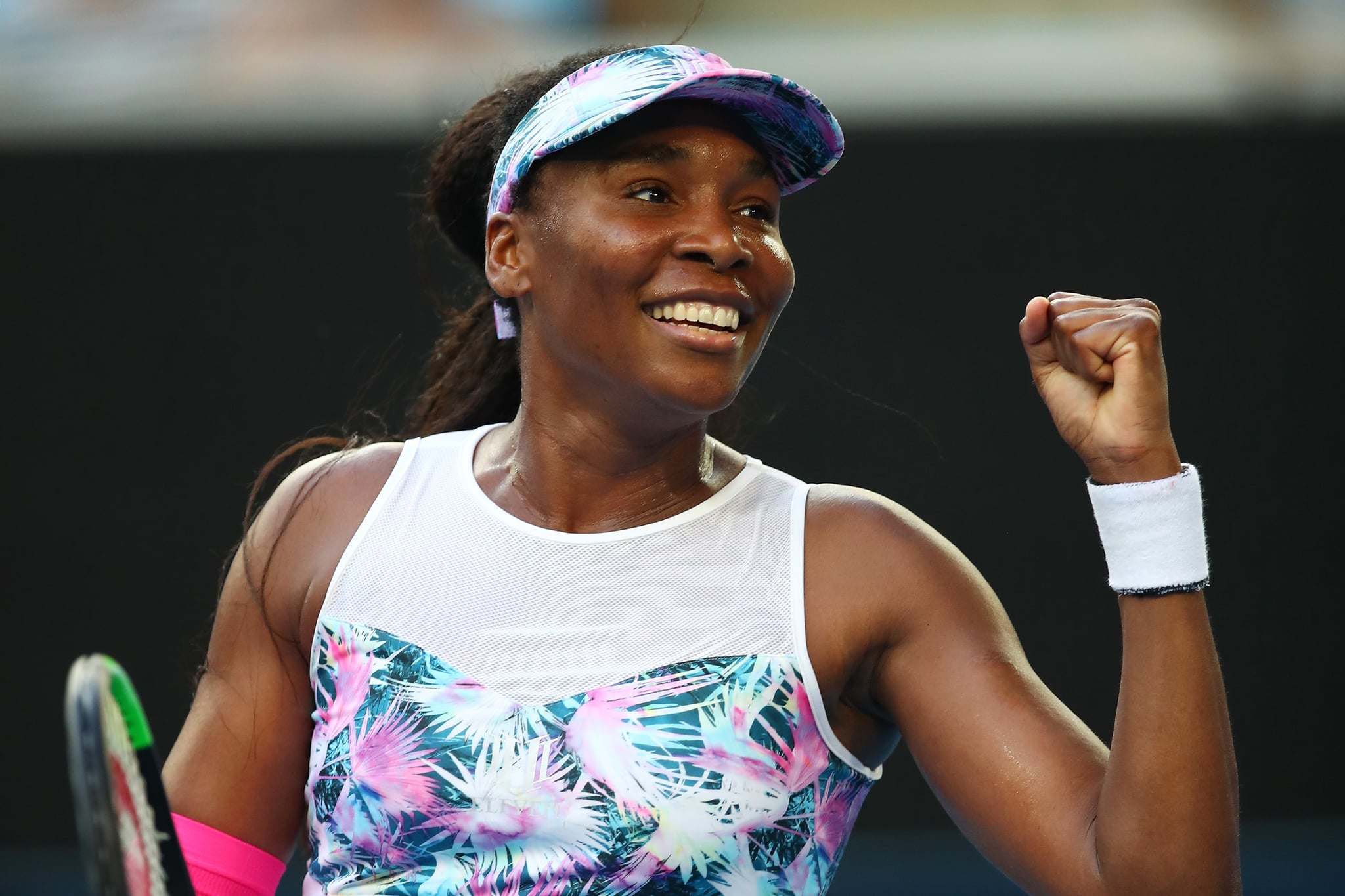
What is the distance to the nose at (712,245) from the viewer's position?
1675mm

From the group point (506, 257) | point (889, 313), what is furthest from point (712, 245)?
point (889, 313)

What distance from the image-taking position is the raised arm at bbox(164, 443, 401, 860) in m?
1.84

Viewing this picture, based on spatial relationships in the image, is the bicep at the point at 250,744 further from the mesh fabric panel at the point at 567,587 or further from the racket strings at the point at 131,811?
the racket strings at the point at 131,811

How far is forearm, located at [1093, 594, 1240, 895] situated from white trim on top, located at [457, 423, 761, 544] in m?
0.49

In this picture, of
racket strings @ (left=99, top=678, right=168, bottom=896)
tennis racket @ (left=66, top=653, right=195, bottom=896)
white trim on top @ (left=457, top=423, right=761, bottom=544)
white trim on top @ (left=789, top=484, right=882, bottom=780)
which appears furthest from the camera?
white trim on top @ (left=457, top=423, right=761, bottom=544)

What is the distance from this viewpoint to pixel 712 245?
5.49ft

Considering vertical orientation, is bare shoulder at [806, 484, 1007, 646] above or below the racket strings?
above

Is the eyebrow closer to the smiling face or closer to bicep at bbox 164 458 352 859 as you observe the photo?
the smiling face

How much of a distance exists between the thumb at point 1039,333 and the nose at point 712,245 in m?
0.29

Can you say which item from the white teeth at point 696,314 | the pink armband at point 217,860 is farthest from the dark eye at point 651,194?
the pink armband at point 217,860

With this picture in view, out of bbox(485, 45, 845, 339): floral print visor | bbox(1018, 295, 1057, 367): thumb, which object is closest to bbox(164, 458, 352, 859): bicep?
bbox(485, 45, 845, 339): floral print visor

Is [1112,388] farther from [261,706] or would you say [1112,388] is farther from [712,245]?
[261,706]

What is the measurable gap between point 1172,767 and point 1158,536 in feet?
0.67

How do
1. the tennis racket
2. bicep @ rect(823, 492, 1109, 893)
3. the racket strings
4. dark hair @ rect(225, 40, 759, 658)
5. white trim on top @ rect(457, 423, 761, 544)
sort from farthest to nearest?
dark hair @ rect(225, 40, 759, 658)
white trim on top @ rect(457, 423, 761, 544)
bicep @ rect(823, 492, 1109, 893)
the racket strings
the tennis racket
